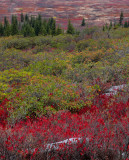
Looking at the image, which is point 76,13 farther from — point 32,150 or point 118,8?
point 32,150

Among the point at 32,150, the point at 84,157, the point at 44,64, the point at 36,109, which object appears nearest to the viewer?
the point at 32,150

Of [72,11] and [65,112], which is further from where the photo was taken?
[72,11]

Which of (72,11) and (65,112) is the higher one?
(72,11)

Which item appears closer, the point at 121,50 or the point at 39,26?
the point at 121,50

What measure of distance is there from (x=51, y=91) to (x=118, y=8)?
75.4 m

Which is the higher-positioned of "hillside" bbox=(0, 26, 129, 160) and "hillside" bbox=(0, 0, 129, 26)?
"hillside" bbox=(0, 0, 129, 26)

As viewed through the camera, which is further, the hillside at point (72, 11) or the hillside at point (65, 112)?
the hillside at point (72, 11)

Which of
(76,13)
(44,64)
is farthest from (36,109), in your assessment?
(76,13)

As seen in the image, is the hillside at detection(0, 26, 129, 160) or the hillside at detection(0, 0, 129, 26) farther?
the hillside at detection(0, 0, 129, 26)

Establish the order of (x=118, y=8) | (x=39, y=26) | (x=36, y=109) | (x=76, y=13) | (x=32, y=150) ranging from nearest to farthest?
(x=32, y=150), (x=36, y=109), (x=39, y=26), (x=76, y=13), (x=118, y=8)

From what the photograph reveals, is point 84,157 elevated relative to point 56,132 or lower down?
lower down

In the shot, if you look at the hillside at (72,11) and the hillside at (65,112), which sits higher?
the hillside at (72,11)

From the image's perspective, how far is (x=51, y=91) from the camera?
21.9ft

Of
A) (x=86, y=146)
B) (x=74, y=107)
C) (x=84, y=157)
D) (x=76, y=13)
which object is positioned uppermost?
(x=76, y=13)
